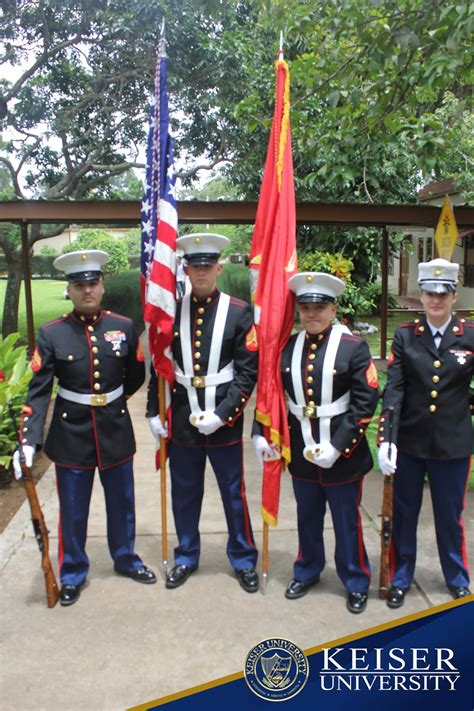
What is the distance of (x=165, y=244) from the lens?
3449 mm

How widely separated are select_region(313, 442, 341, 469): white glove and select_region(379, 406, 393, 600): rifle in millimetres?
267

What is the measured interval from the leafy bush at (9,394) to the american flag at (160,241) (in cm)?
214

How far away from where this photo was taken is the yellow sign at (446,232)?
24.8 feet

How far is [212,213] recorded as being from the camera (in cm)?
805

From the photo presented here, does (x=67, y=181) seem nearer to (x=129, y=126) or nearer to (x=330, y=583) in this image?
(x=129, y=126)

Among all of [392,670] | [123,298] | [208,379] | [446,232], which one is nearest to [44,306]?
[123,298]

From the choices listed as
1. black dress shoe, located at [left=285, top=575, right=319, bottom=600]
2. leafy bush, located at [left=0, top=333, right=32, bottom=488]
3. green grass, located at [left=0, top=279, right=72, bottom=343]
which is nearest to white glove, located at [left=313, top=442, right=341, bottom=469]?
black dress shoe, located at [left=285, top=575, right=319, bottom=600]

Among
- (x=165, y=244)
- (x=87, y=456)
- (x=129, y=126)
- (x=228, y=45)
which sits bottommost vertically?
(x=87, y=456)

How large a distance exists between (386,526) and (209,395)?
1.16 metres

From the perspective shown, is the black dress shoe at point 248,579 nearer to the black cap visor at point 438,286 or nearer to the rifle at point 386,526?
the rifle at point 386,526

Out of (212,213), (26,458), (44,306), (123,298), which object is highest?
(212,213)

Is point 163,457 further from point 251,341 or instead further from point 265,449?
point 251,341

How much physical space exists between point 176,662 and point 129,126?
10852 mm

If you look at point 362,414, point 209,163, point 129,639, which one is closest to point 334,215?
point 209,163
